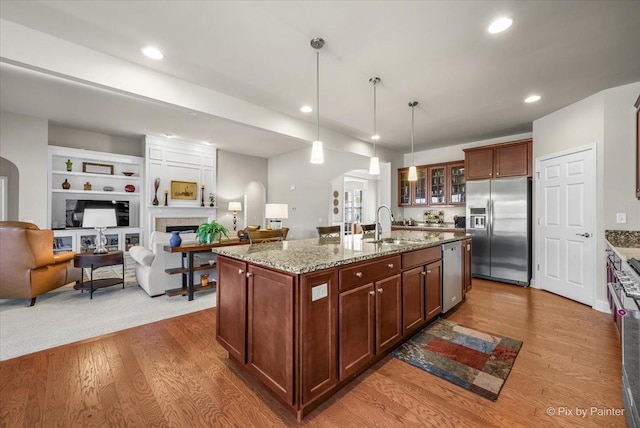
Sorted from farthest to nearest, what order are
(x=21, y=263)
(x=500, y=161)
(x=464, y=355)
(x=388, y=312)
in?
1. (x=500, y=161)
2. (x=21, y=263)
3. (x=464, y=355)
4. (x=388, y=312)

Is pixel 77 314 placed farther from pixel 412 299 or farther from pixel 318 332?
pixel 412 299

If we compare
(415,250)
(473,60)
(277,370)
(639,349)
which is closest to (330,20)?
(473,60)

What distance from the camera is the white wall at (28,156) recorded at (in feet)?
15.9

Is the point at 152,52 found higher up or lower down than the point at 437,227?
higher up

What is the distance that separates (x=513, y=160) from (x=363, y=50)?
11.8 ft

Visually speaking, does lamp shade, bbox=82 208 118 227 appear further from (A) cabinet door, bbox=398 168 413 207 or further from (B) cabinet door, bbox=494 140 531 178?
(B) cabinet door, bbox=494 140 531 178

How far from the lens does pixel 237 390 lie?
184 centimetres

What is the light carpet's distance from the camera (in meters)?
2.53

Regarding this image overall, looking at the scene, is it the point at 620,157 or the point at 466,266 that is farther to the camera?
the point at 466,266

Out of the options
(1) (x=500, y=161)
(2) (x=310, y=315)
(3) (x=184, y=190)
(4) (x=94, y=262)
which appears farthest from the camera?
(3) (x=184, y=190)

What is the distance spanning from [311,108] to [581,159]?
375 centimetres

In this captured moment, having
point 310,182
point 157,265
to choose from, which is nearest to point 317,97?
point 157,265

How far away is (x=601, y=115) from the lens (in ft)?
10.9

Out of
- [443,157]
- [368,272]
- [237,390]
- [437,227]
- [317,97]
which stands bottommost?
[237,390]
